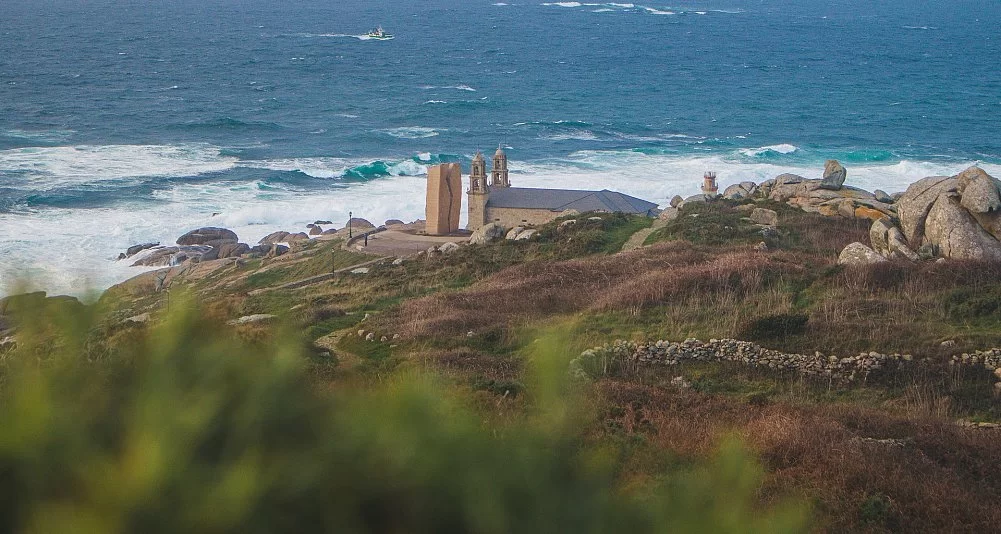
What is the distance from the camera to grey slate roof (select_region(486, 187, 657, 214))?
42.3 meters

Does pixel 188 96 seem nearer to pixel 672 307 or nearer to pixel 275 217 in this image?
pixel 275 217

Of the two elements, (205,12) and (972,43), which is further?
(205,12)

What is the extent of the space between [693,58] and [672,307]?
12283 centimetres

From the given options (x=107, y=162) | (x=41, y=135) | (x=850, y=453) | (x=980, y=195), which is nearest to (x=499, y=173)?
(x=980, y=195)

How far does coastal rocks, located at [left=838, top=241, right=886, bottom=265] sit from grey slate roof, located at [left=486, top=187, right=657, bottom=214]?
20689 millimetres

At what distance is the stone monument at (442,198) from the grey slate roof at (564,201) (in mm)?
1457

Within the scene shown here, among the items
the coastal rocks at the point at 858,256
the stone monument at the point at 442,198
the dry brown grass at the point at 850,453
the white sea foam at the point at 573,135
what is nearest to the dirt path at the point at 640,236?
the coastal rocks at the point at 858,256

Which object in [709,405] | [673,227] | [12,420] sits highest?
[12,420]

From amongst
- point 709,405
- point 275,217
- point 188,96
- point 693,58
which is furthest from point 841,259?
point 693,58

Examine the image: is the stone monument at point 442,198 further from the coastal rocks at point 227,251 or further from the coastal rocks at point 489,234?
the coastal rocks at point 227,251

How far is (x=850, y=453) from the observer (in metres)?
8.55

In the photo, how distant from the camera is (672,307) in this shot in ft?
57.8

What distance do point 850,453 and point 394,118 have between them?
78.7 metres

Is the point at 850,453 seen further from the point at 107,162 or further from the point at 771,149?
the point at 771,149
